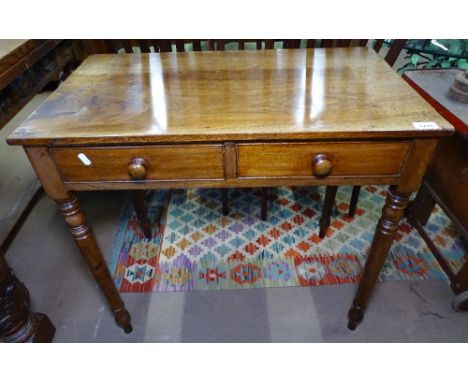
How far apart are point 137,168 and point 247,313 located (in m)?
0.78

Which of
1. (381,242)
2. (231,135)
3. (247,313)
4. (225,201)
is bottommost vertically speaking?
(247,313)

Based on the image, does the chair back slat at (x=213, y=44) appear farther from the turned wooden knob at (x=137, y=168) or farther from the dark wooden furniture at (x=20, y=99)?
the turned wooden knob at (x=137, y=168)

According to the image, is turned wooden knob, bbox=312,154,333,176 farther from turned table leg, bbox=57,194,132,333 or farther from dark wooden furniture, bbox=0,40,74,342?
dark wooden furniture, bbox=0,40,74,342

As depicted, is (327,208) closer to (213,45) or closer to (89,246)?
(213,45)

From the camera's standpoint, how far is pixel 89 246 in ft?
3.06

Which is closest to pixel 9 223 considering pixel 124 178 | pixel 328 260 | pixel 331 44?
pixel 124 178

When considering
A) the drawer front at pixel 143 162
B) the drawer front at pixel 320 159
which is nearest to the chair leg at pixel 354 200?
the drawer front at pixel 320 159

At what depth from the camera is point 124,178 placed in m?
0.80

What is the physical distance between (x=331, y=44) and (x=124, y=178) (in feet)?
3.01

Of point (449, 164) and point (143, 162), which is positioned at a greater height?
point (143, 162)

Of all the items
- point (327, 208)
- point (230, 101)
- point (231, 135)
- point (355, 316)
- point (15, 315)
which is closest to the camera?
point (231, 135)

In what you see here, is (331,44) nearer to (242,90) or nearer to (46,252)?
(242,90)

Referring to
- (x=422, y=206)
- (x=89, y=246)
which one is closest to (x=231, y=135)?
(x=89, y=246)

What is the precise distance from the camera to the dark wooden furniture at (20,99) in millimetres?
1027
